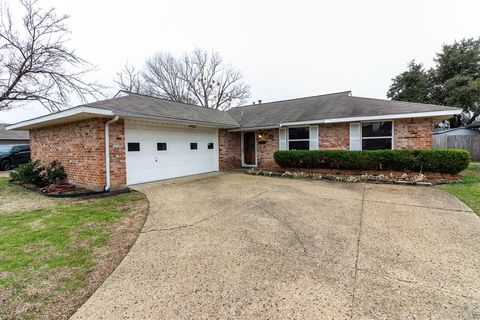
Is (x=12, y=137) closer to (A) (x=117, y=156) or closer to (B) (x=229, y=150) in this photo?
(A) (x=117, y=156)

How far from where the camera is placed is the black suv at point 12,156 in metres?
14.8

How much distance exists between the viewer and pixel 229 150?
1298cm

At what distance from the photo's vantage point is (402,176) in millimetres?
8203

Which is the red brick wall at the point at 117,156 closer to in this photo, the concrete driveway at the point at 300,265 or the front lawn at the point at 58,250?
the front lawn at the point at 58,250

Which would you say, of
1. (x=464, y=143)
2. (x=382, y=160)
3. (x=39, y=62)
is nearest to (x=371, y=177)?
(x=382, y=160)

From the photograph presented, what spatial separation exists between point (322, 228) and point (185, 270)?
244cm

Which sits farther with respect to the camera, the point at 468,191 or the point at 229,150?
the point at 229,150

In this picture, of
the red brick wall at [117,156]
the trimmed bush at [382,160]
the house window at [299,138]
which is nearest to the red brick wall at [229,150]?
the trimmed bush at [382,160]

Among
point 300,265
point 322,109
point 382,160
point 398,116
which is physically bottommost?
point 300,265

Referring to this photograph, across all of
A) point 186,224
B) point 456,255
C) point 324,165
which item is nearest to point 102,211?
point 186,224

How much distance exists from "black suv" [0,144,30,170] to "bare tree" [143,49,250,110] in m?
15.2

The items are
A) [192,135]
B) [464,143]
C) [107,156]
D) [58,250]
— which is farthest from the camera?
[464,143]

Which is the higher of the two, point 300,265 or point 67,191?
point 67,191

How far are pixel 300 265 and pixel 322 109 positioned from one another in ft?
33.0
